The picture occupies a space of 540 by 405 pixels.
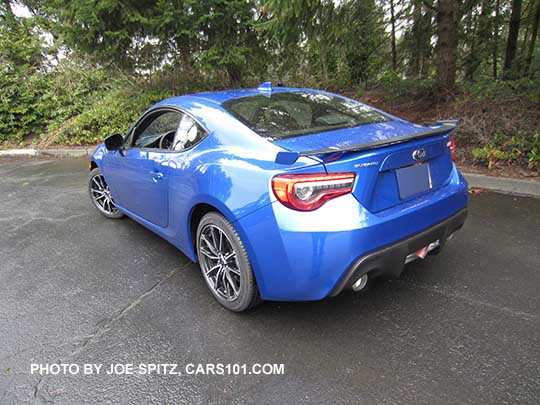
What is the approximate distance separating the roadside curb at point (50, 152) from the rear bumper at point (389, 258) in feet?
28.8

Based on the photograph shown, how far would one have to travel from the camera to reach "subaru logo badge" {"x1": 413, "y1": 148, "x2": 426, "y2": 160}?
2221 mm

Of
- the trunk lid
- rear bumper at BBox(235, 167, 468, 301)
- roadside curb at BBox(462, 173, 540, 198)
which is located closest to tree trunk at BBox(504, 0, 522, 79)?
roadside curb at BBox(462, 173, 540, 198)

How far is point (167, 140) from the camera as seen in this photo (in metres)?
3.13

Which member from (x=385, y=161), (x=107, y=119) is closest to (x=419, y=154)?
(x=385, y=161)

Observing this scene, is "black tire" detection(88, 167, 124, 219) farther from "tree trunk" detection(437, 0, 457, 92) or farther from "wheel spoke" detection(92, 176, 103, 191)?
"tree trunk" detection(437, 0, 457, 92)

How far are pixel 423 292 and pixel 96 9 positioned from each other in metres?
8.03

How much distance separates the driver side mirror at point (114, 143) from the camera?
3.62 meters

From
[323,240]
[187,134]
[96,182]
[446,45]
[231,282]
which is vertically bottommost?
[231,282]

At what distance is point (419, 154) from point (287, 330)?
1382 mm

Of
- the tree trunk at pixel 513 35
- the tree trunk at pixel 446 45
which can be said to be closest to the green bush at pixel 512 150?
the tree trunk at pixel 446 45

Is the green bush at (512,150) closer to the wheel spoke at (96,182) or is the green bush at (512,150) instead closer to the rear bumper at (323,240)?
the rear bumper at (323,240)

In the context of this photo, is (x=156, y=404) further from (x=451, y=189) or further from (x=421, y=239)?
(x=451, y=189)

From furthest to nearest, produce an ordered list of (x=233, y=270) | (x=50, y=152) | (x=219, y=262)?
1. (x=50, y=152)
2. (x=219, y=262)
3. (x=233, y=270)

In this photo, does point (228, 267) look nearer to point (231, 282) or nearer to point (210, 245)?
point (231, 282)
